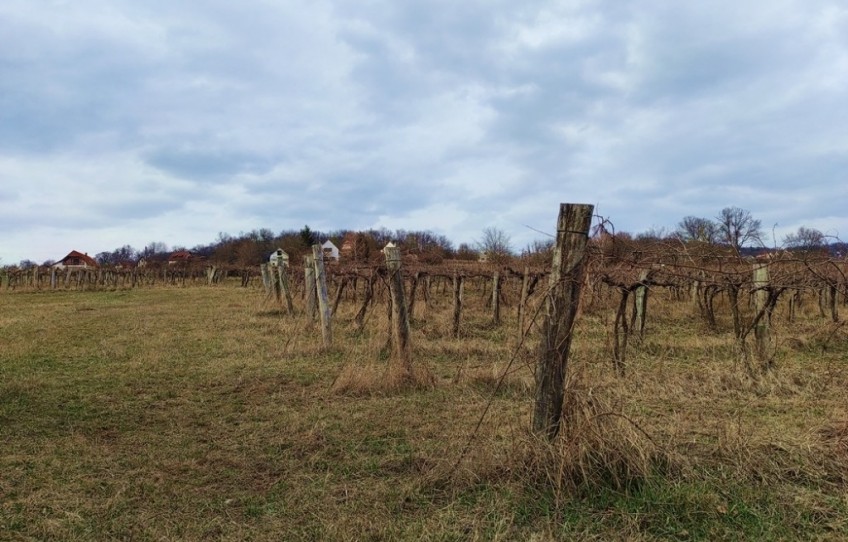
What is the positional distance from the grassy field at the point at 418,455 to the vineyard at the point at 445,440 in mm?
18

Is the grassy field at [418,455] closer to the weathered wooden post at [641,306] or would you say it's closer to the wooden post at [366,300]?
the weathered wooden post at [641,306]

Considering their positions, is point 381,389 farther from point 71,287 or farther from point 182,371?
point 71,287

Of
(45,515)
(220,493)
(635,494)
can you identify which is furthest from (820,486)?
(45,515)

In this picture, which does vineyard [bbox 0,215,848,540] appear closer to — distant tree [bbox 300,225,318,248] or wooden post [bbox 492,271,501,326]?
wooden post [bbox 492,271,501,326]

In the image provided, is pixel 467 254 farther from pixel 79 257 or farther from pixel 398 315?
pixel 79 257

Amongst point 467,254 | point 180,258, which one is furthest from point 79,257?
point 467,254

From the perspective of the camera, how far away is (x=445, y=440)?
4.51m

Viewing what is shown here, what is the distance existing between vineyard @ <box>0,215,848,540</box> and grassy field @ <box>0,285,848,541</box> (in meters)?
0.02

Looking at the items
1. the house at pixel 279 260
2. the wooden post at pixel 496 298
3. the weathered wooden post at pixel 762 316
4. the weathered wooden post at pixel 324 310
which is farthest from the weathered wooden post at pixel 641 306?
Result: the house at pixel 279 260

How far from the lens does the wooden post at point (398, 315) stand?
6711mm

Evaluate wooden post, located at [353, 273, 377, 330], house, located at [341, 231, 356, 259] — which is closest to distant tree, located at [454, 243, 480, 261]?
house, located at [341, 231, 356, 259]

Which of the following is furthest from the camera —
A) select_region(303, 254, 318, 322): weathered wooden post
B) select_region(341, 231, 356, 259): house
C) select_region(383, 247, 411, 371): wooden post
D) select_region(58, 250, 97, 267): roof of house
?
select_region(58, 250, 97, 267): roof of house

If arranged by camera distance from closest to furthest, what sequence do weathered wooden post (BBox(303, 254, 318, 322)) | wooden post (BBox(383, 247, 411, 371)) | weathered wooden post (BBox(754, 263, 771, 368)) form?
1. wooden post (BBox(383, 247, 411, 371))
2. weathered wooden post (BBox(754, 263, 771, 368))
3. weathered wooden post (BBox(303, 254, 318, 322))

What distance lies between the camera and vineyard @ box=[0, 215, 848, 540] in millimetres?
3135
